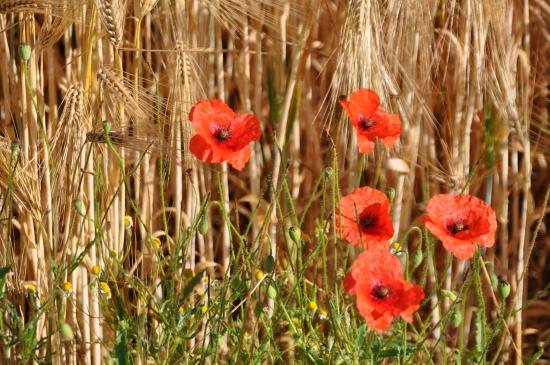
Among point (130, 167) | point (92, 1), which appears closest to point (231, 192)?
point (130, 167)

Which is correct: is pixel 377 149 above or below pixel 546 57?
below

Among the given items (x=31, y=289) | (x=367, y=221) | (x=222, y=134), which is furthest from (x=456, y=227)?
(x=31, y=289)

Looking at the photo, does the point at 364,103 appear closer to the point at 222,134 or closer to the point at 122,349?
the point at 222,134

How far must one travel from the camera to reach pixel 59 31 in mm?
1797

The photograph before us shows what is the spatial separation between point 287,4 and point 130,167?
453 mm

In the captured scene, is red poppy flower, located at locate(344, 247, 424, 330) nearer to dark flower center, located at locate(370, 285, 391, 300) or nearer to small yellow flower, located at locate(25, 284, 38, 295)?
dark flower center, located at locate(370, 285, 391, 300)

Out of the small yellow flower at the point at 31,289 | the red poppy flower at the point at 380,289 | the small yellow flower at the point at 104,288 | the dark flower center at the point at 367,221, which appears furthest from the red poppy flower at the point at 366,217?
the small yellow flower at the point at 31,289

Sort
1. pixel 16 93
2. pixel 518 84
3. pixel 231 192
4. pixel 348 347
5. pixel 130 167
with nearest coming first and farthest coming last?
1. pixel 348 347
2. pixel 16 93
3. pixel 130 167
4. pixel 518 84
5. pixel 231 192

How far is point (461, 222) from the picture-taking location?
1405 mm

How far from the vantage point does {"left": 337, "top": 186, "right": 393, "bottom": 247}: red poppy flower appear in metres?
1.43

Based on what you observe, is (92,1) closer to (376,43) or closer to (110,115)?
(110,115)

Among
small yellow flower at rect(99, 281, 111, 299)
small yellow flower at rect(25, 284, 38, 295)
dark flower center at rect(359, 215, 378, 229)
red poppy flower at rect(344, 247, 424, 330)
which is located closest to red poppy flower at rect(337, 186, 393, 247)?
dark flower center at rect(359, 215, 378, 229)

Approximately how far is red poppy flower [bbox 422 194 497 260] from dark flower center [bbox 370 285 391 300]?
0.11 metres

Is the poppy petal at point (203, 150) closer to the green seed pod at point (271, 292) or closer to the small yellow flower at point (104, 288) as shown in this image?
the green seed pod at point (271, 292)
